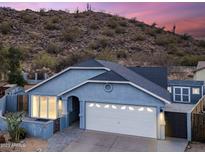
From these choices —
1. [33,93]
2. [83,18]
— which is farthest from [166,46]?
[33,93]

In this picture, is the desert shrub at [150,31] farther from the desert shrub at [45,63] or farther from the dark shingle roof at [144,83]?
the dark shingle roof at [144,83]

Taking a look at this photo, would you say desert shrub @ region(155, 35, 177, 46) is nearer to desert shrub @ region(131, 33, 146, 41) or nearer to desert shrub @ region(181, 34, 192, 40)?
desert shrub @ region(131, 33, 146, 41)

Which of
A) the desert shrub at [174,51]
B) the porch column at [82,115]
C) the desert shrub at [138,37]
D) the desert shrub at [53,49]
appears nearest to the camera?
the porch column at [82,115]

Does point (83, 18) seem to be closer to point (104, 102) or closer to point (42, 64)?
point (42, 64)

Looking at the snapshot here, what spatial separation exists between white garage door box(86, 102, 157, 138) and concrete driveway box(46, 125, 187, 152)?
459 mm

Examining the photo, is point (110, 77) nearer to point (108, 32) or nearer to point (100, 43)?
point (100, 43)

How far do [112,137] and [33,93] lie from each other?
7.06 metres

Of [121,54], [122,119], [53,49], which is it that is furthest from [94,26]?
[122,119]

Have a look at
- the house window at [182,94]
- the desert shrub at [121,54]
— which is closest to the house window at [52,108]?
the house window at [182,94]

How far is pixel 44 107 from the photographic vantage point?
1817 cm

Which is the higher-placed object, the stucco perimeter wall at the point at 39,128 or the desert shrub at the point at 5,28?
the desert shrub at the point at 5,28

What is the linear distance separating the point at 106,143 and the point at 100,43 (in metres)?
41.6

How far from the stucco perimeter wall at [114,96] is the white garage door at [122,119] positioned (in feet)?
0.92

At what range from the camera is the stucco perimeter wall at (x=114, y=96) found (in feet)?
47.5
